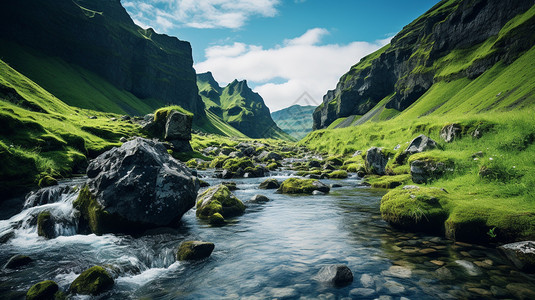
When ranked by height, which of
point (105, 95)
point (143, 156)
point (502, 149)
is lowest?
point (502, 149)

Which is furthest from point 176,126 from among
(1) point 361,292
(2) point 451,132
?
(1) point 361,292

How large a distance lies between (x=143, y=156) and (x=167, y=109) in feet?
160

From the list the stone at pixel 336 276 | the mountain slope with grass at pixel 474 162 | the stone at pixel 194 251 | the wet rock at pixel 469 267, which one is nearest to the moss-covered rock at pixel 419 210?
the mountain slope with grass at pixel 474 162

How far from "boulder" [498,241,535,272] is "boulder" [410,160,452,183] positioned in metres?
9.56

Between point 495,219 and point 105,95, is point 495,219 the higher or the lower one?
the lower one

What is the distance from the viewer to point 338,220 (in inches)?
523

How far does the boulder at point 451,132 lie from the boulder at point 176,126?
47.9 m

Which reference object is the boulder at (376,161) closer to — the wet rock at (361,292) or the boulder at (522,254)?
the boulder at (522,254)

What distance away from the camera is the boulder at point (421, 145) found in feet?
68.3

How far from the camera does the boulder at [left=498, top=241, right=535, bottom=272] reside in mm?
6512

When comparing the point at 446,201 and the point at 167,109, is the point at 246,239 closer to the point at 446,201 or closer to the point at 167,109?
the point at 446,201

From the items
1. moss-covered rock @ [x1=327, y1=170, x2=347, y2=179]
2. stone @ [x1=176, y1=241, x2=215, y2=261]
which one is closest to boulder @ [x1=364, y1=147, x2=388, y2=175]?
moss-covered rock @ [x1=327, y1=170, x2=347, y2=179]

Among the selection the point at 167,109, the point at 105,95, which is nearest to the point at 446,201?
the point at 167,109

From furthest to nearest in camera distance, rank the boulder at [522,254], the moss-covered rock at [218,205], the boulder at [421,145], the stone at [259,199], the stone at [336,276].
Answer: the boulder at [421,145]
the stone at [259,199]
the moss-covered rock at [218,205]
the stone at [336,276]
the boulder at [522,254]
